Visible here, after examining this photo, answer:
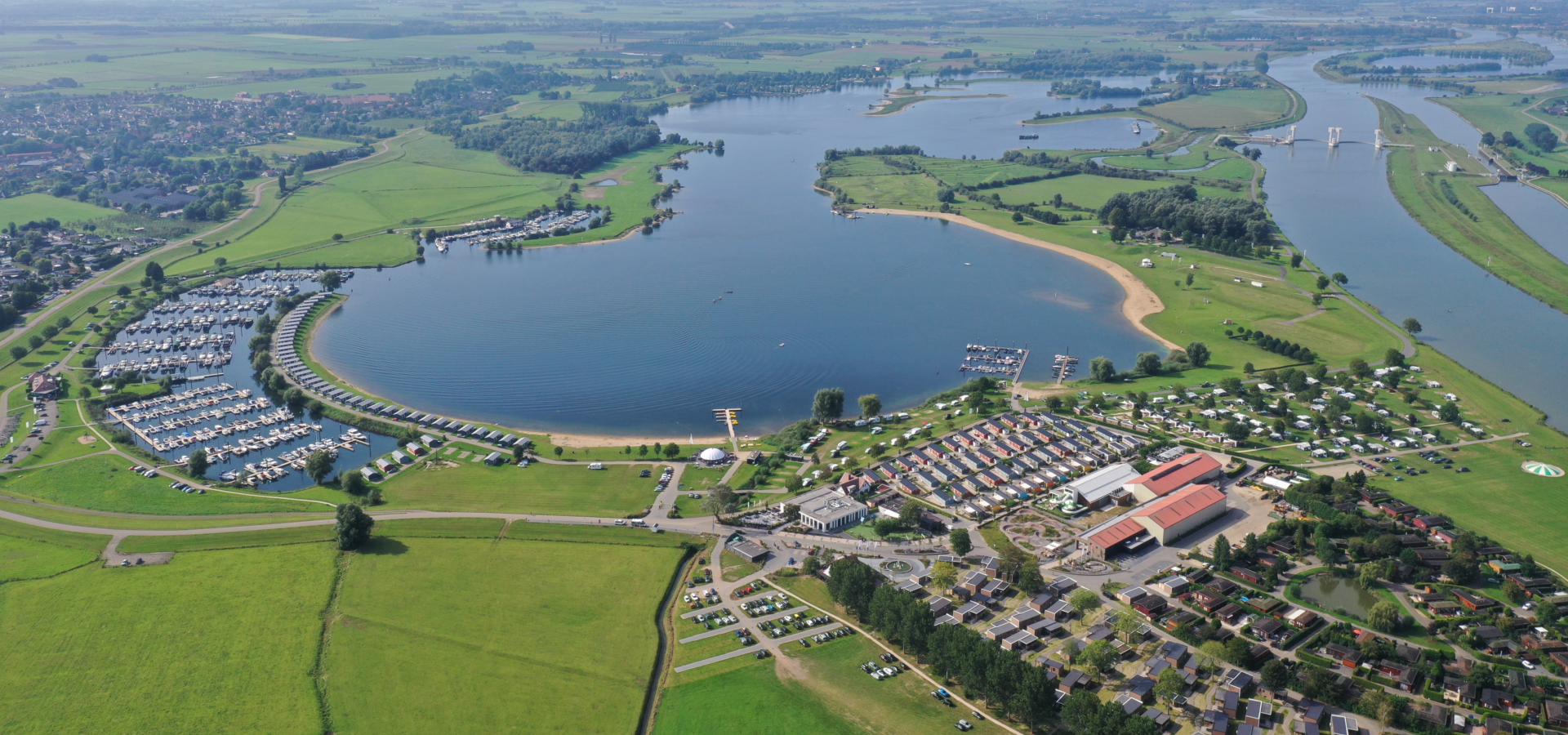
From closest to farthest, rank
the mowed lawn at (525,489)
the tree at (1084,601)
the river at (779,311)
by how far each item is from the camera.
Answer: the tree at (1084,601) < the mowed lawn at (525,489) < the river at (779,311)

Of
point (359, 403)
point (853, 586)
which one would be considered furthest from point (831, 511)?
point (359, 403)

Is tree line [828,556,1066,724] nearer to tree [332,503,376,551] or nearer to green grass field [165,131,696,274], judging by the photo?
tree [332,503,376,551]

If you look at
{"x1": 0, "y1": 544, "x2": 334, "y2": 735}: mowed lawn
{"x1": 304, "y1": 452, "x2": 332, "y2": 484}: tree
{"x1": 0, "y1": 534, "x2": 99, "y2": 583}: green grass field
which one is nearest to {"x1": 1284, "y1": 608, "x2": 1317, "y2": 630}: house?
{"x1": 0, "y1": 544, "x2": 334, "y2": 735}: mowed lawn

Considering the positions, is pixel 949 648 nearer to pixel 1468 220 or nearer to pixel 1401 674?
pixel 1401 674

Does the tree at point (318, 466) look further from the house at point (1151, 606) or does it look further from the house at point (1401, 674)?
the house at point (1401, 674)

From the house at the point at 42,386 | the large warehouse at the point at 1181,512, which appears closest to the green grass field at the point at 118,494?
the house at the point at 42,386

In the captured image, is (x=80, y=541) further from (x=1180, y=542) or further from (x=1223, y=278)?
(x=1223, y=278)
